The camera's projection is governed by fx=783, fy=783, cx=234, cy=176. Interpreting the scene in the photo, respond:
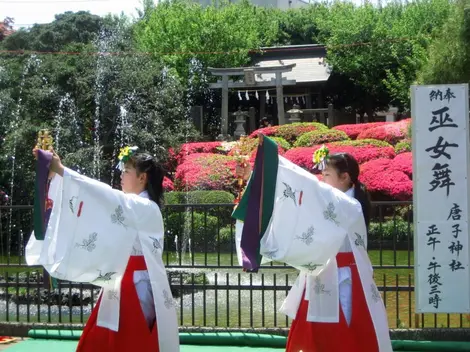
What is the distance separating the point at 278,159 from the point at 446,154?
1.62 meters

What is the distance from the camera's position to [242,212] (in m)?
4.13

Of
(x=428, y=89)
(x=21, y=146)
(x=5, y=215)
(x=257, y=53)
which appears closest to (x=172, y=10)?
(x=257, y=53)

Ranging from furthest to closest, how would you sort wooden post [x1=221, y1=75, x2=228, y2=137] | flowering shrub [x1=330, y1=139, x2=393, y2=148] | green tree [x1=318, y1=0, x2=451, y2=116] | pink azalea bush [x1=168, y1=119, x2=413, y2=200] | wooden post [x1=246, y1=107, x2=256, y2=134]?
1. wooden post [x1=246, y1=107, x2=256, y2=134]
2. green tree [x1=318, y1=0, x2=451, y2=116]
3. wooden post [x1=221, y1=75, x2=228, y2=137]
4. flowering shrub [x1=330, y1=139, x2=393, y2=148]
5. pink azalea bush [x1=168, y1=119, x2=413, y2=200]

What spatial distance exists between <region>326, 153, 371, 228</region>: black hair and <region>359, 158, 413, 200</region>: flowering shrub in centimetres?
875

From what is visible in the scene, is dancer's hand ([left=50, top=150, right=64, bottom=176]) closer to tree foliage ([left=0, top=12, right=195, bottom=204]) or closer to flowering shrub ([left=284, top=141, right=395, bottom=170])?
tree foliage ([left=0, top=12, right=195, bottom=204])

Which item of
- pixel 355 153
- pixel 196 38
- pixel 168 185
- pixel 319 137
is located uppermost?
pixel 196 38

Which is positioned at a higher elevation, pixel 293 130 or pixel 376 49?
pixel 376 49

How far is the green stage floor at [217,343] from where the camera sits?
556 centimetres

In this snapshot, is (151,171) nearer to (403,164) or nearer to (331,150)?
(403,164)

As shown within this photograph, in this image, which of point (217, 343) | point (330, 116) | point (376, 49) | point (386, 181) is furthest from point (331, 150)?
point (217, 343)

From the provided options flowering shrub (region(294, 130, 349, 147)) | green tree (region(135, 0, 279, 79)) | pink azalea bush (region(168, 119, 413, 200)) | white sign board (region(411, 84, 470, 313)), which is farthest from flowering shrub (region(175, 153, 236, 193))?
white sign board (region(411, 84, 470, 313))

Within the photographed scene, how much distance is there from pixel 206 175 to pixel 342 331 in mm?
10364

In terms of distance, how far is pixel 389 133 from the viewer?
16328 millimetres

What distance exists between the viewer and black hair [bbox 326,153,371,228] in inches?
166
